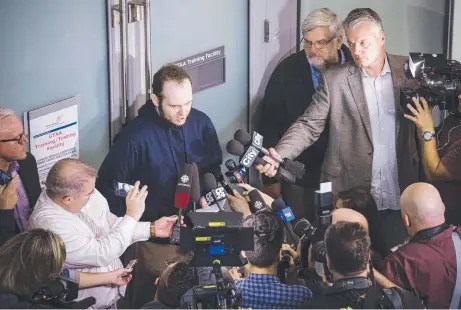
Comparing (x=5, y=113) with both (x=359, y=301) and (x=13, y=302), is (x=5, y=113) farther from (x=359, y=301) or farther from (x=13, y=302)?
(x=359, y=301)

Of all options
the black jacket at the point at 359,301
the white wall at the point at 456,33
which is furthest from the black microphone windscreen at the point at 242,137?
the white wall at the point at 456,33

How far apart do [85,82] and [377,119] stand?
66.0 inches

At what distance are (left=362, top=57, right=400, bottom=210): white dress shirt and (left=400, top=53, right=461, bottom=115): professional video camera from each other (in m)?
0.15

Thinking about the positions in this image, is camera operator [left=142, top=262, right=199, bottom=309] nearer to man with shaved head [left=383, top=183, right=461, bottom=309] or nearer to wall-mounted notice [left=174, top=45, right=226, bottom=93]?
man with shaved head [left=383, top=183, right=461, bottom=309]

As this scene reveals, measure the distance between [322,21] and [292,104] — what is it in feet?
1.90

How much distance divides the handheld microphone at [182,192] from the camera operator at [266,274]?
561 mm

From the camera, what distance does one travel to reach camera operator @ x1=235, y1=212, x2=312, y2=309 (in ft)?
15.3

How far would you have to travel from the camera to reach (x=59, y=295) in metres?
4.57

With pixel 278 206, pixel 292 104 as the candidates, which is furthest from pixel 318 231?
pixel 292 104

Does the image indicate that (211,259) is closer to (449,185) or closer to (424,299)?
(424,299)

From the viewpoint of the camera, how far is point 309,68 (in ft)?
22.2

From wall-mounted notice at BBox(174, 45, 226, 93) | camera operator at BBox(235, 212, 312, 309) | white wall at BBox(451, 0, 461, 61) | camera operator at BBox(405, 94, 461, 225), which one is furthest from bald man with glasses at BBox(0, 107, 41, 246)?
white wall at BBox(451, 0, 461, 61)

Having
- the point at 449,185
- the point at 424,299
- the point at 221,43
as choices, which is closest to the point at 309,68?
the point at 221,43

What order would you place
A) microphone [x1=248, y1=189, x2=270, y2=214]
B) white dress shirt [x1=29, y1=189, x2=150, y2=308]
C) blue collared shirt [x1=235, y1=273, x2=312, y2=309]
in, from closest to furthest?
1. blue collared shirt [x1=235, y1=273, x2=312, y2=309]
2. white dress shirt [x1=29, y1=189, x2=150, y2=308]
3. microphone [x1=248, y1=189, x2=270, y2=214]
